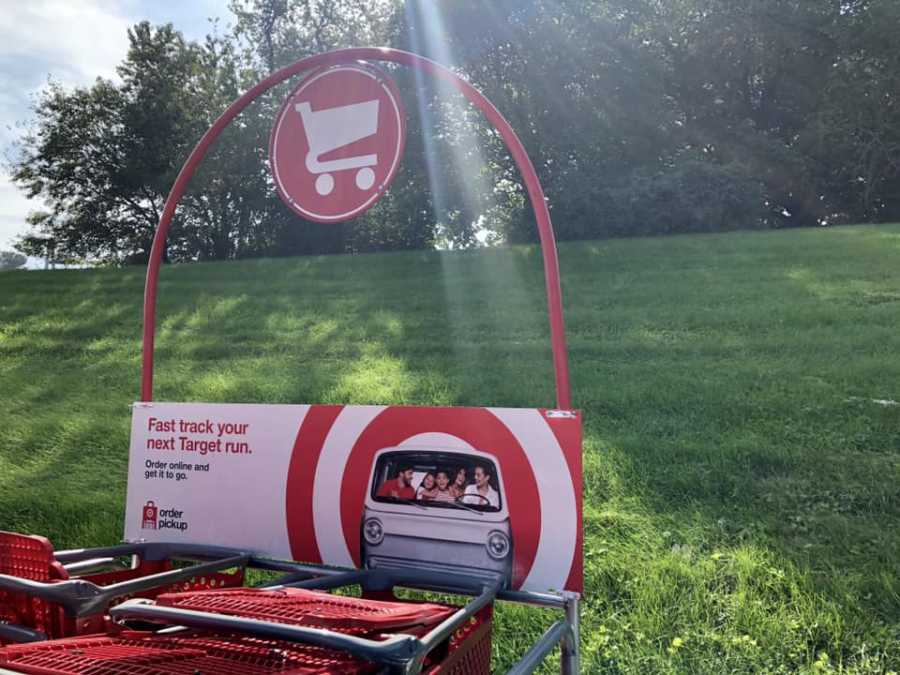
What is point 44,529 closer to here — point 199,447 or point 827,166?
point 199,447

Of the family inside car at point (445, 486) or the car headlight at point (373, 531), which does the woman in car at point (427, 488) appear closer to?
the family inside car at point (445, 486)

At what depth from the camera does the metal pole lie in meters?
1.86

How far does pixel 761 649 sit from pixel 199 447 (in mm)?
2160

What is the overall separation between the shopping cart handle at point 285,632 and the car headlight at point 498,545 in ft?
2.21

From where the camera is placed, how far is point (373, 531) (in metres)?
2.17

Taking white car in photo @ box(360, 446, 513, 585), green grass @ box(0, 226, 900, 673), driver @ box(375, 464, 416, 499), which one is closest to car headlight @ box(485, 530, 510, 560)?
white car in photo @ box(360, 446, 513, 585)

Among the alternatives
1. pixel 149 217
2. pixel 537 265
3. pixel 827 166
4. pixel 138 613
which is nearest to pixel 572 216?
pixel 537 265

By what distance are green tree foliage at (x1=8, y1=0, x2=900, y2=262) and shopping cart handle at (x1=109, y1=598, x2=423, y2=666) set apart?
1441cm

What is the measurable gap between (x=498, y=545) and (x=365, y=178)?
128cm

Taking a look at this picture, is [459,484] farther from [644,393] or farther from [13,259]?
[13,259]

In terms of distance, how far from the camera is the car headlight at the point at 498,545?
1981 millimetres

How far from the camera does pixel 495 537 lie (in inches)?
78.6

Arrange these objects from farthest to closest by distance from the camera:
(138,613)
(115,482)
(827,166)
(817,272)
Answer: (827,166), (817,272), (115,482), (138,613)

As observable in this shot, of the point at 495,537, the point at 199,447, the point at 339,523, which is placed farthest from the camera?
the point at 199,447
